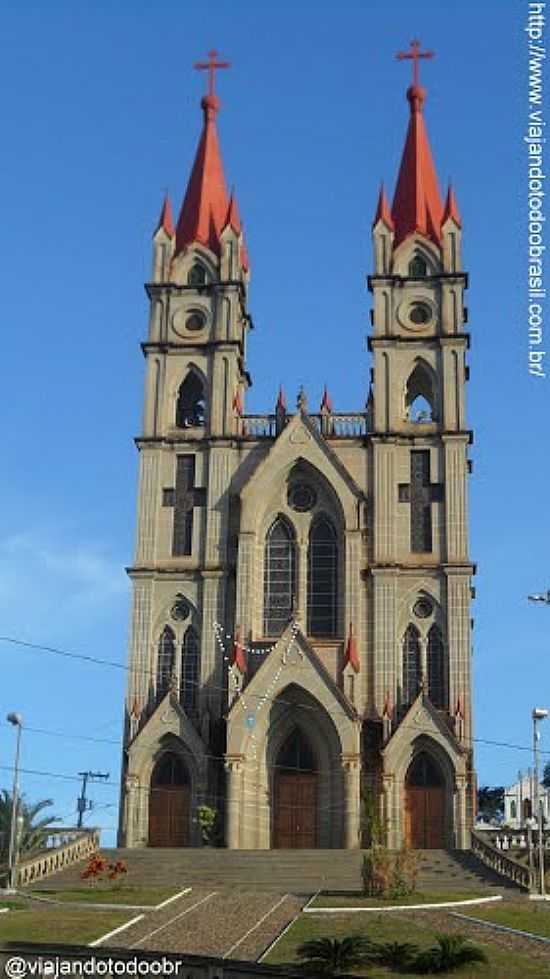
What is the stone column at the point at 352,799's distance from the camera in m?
48.2

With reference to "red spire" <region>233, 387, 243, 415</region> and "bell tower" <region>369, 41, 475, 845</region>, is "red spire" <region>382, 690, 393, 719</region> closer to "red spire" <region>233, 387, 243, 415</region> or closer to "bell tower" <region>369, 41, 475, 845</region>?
"bell tower" <region>369, 41, 475, 845</region>

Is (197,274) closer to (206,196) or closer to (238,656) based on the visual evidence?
(206,196)

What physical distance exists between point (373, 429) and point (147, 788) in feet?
51.0

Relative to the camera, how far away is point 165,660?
173 ft

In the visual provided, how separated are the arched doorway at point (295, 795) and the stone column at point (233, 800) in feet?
6.81

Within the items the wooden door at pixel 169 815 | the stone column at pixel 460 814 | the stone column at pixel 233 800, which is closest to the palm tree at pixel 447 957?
the stone column at pixel 233 800

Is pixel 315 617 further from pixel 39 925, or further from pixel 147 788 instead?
pixel 39 925

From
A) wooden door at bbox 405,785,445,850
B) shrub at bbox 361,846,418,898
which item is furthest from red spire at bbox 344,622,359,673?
shrub at bbox 361,846,418,898

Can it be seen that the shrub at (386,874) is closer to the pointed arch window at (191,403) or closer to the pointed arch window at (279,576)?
the pointed arch window at (279,576)

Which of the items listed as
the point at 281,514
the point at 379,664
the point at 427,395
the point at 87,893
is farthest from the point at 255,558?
the point at 87,893

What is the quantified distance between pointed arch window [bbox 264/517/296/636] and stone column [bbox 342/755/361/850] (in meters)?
5.87

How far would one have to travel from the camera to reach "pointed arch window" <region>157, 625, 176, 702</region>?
171 feet

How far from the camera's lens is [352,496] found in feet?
174

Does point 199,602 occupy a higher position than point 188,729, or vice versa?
point 199,602
